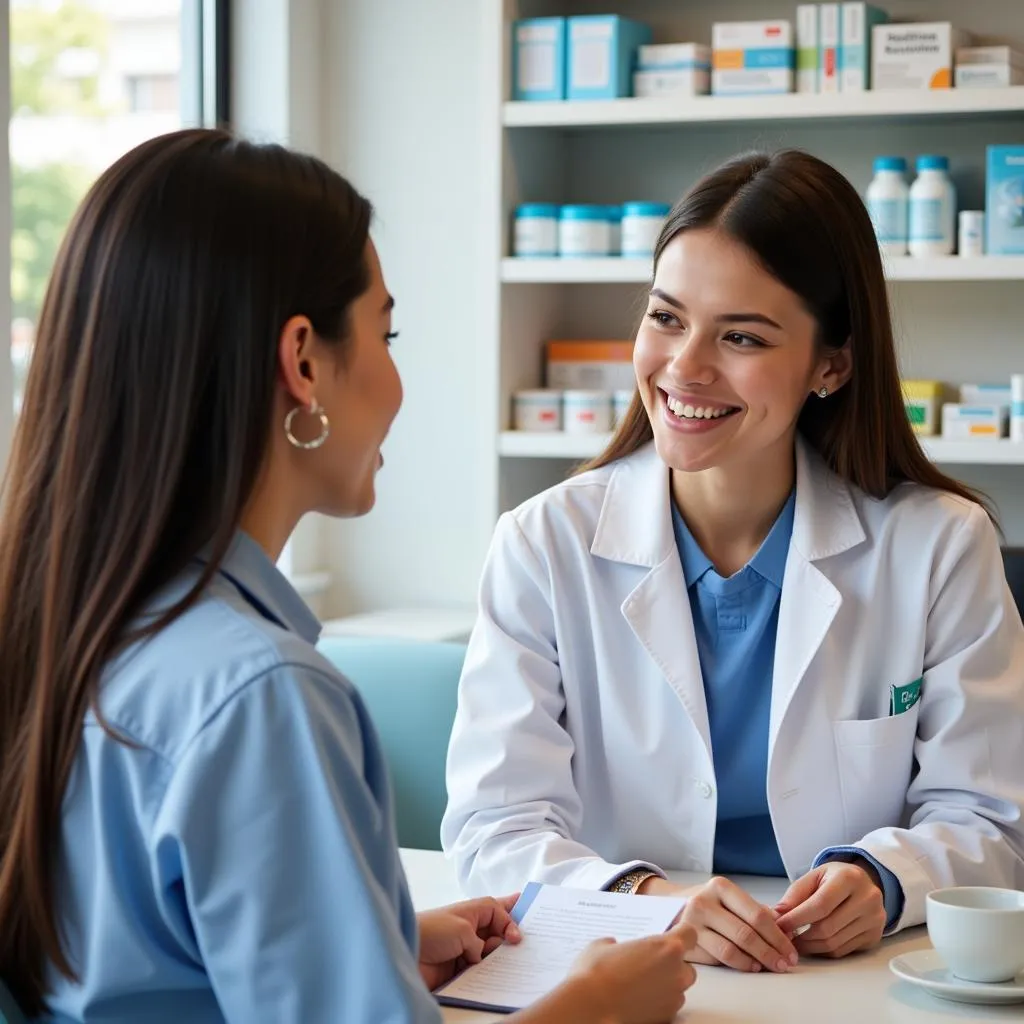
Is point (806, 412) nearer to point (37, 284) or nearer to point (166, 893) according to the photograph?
point (166, 893)

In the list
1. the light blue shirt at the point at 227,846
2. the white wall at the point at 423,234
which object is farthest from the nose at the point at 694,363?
the white wall at the point at 423,234

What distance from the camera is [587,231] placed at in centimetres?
299

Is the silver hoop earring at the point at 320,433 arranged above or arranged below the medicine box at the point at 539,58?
below

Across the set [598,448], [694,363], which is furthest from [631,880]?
[598,448]

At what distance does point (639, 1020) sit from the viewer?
3.54 ft

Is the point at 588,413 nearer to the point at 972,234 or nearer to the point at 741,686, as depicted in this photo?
the point at 972,234

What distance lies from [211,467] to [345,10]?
268cm

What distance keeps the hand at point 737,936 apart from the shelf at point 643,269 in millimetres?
1746

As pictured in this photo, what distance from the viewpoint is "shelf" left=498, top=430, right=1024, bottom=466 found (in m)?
2.78

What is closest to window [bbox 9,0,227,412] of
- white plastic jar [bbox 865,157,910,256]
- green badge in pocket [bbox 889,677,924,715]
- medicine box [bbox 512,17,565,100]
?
medicine box [bbox 512,17,565,100]

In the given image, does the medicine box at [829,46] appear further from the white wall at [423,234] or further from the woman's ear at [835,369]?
the woman's ear at [835,369]

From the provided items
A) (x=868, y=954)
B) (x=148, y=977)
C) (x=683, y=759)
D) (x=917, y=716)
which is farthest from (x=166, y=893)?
(x=917, y=716)

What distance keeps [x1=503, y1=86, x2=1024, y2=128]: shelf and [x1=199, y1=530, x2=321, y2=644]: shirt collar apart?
209 cm

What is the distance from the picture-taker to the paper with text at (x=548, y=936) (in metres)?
1.16
